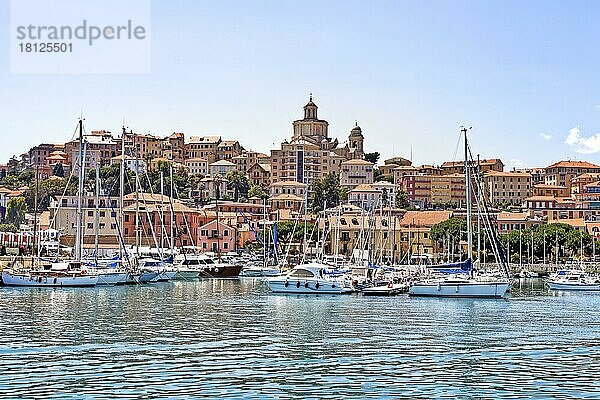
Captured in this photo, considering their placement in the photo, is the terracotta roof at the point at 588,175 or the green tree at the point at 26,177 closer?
the green tree at the point at 26,177

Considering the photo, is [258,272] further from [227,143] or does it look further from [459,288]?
[227,143]

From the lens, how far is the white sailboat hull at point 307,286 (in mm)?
47188

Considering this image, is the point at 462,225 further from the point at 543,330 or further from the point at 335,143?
the point at 335,143

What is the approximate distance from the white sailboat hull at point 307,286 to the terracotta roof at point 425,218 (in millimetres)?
60248

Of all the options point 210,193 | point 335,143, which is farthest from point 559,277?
point 335,143

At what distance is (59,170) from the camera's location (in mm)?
145875

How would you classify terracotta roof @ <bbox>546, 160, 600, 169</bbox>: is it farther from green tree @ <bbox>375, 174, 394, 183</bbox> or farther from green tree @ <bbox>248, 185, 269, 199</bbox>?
green tree @ <bbox>248, 185, 269, 199</bbox>

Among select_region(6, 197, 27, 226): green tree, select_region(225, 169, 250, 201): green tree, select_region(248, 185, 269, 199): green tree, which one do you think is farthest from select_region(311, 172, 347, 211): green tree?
select_region(6, 197, 27, 226): green tree

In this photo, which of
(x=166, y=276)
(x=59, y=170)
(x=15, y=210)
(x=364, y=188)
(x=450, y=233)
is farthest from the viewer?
(x=59, y=170)

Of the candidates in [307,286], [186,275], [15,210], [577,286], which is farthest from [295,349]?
[15,210]

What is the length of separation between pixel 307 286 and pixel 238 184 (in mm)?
96075

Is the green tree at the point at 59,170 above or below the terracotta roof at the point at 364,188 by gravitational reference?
above

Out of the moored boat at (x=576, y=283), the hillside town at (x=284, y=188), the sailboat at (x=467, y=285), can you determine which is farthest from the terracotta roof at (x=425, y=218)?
the sailboat at (x=467, y=285)

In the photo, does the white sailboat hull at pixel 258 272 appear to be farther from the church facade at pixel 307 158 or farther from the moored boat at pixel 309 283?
the church facade at pixel 307 158
